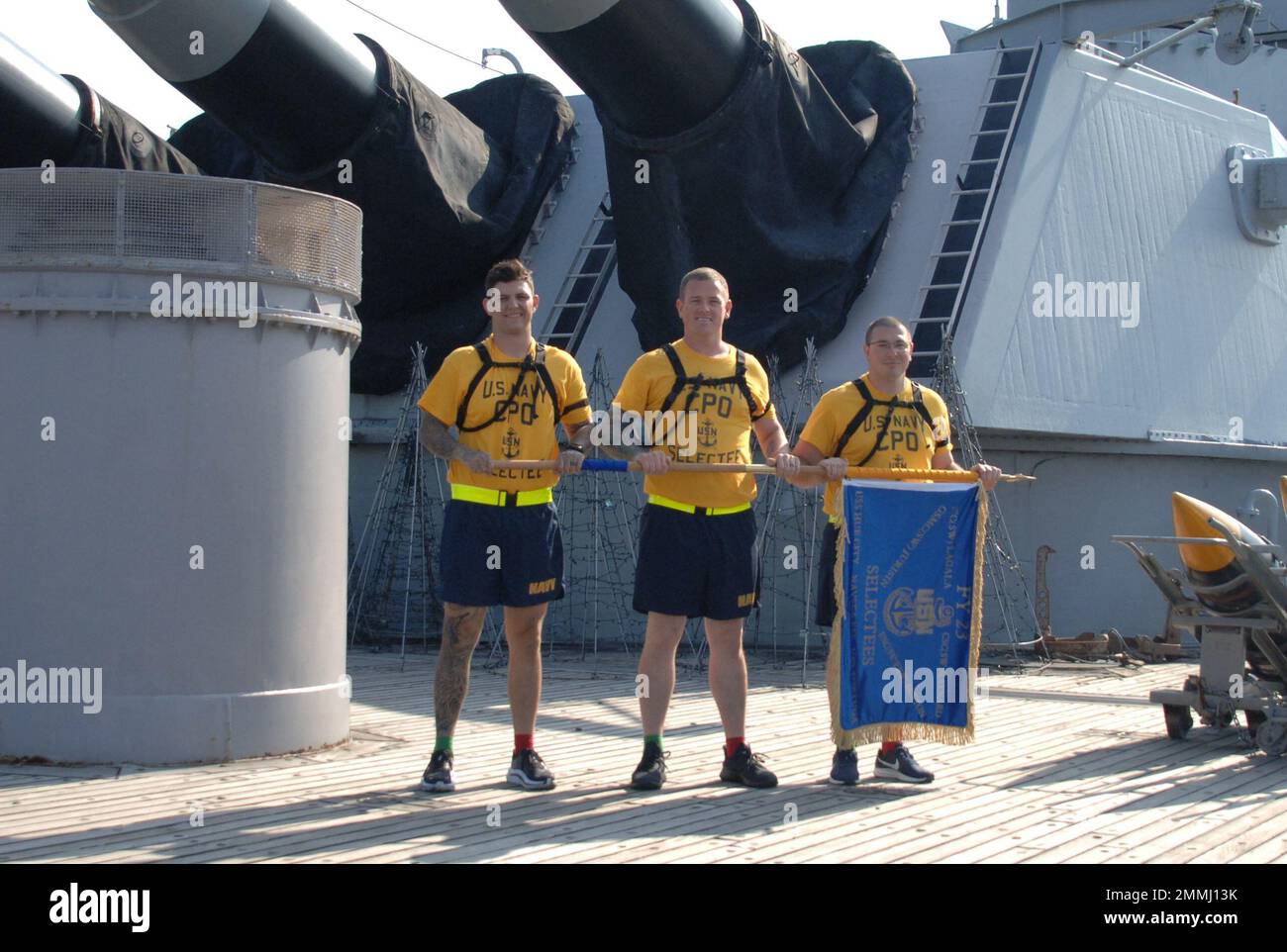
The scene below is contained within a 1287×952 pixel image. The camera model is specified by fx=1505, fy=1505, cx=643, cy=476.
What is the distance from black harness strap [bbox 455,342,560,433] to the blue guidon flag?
1182mm

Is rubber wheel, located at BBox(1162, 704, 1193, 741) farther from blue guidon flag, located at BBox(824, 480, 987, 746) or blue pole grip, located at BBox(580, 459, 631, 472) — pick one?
blue pole grip, located at BBox(580, 459, 631, 472)

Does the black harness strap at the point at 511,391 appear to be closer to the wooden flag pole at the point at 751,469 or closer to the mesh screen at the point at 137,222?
the wooden flag pole at the point at 751,469

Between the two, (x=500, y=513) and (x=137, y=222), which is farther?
(x=137, y=222)

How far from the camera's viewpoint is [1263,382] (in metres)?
13.4

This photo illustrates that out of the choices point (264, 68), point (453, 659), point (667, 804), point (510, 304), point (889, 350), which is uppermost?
point (264, 68)

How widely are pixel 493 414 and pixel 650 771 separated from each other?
4.59ft

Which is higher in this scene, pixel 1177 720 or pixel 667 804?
pixel 1177 720

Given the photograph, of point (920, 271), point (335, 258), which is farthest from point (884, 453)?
point (920, 271)

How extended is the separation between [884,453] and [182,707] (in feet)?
9.37

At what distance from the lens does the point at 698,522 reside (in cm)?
543

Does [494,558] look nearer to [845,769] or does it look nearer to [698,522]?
[698,522]

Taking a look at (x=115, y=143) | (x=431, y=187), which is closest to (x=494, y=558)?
(x=431, y=187)

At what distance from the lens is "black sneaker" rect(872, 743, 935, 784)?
554 centimetres
